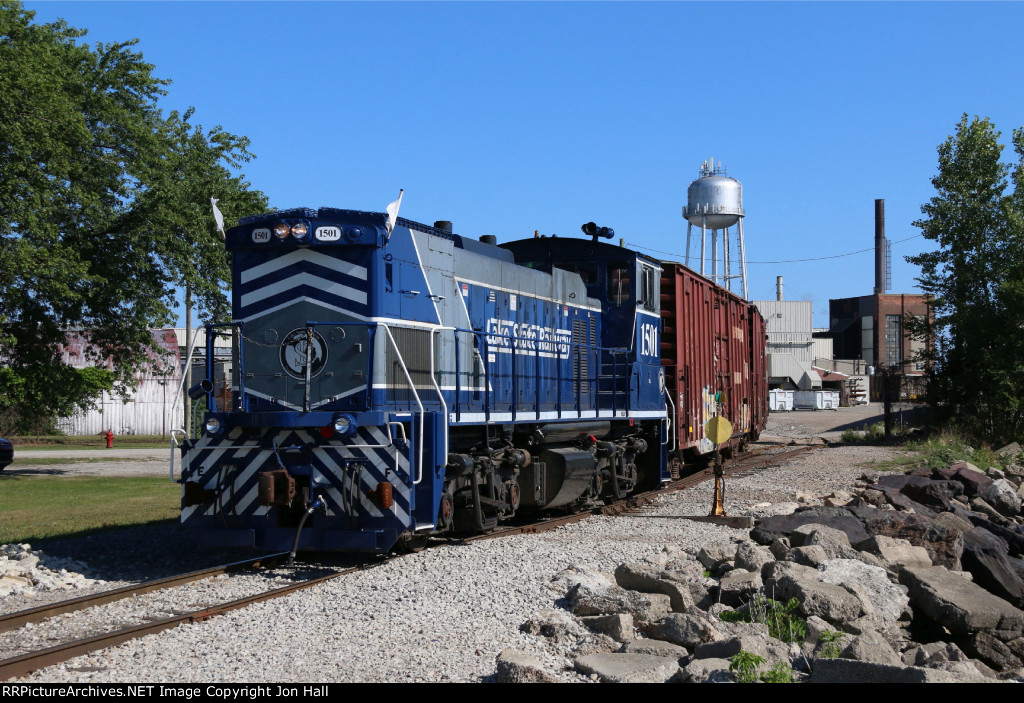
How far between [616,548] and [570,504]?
332 centimetres

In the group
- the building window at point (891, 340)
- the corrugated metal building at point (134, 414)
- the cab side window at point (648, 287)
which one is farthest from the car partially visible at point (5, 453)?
the building window at point (891, 340)

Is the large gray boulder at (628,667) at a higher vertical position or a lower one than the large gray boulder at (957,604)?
higher

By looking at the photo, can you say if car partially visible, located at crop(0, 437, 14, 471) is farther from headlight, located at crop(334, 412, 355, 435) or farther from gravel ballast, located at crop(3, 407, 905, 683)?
headlight, located at crop(334, 412, 355, 435)

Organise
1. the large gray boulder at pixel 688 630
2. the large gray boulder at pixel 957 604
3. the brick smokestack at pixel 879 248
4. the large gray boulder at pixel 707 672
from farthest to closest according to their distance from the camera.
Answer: the brick smokestack at pixel 879 248 → the large gray boulder at pixel 957 604 → the large gray boulder at pixel 688 630 → the large gray boulder at pixel 707 672

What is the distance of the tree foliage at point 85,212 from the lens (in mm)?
18922

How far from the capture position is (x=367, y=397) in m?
9.45

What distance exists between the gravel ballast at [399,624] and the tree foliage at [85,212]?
34.9 ft

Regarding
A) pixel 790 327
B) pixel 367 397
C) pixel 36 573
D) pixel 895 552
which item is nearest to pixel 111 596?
pixel 36 573

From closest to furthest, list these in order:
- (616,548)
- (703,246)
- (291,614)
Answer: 1. (291,614)
2. (616,548)
3. (703,246)

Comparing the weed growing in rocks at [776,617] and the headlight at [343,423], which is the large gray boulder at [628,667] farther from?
the headlight at [343,423]

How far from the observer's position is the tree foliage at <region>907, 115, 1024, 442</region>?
26.9 meters

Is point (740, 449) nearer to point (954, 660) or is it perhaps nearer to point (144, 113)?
point (144, 113)

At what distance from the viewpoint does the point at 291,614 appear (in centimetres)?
719
